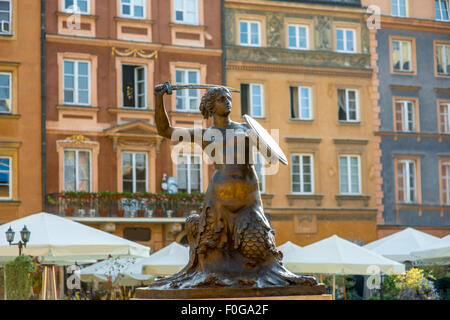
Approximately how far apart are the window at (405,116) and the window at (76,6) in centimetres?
1189

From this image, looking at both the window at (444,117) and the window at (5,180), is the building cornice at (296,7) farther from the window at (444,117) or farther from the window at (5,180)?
the window at (5,180)

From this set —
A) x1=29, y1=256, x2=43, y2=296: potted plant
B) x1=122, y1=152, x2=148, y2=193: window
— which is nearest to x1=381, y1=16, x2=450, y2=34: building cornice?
x1=122, y1=152, x2=148, y2=193: window

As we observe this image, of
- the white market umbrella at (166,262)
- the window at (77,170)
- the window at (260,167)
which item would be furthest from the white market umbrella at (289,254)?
the window at (77,170)

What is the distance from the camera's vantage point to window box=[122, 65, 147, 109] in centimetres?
2880

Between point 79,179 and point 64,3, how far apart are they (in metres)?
5.62

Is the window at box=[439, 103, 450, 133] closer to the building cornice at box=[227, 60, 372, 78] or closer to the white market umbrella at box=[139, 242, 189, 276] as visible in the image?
the building cornice at box=[227, 60, 372, 78]

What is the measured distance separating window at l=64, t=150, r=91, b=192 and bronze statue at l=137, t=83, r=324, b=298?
65.7 ft

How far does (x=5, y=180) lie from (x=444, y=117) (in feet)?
54.1

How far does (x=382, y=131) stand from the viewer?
105ft

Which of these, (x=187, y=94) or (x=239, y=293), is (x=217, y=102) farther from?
(x=187, y=94)

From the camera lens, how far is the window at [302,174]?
30844mm
